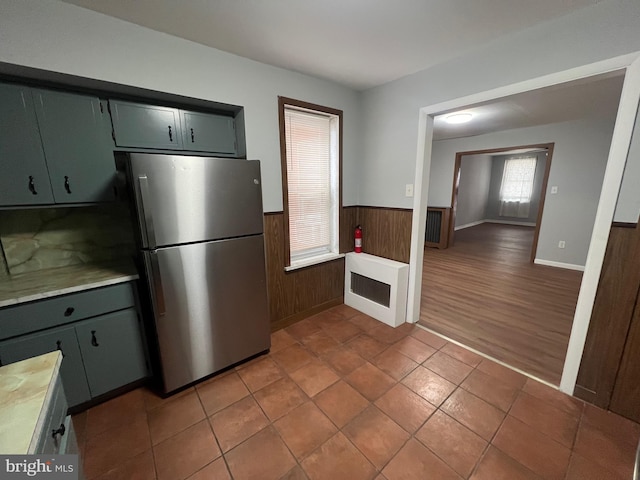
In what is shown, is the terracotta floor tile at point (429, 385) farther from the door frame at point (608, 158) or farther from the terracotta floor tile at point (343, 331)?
the door frame at point (608, 158)

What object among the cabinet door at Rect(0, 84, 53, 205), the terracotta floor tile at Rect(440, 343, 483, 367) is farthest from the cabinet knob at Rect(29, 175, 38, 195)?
the terracotta floor tile at Rect(440, 343, 483, 367)

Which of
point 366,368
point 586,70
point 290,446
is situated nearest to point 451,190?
point 586,70

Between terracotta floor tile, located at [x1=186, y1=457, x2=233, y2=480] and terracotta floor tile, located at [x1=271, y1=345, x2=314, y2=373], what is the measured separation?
2.37ft

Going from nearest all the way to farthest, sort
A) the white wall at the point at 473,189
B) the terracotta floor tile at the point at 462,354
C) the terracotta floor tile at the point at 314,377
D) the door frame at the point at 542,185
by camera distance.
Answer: the terracotta floor tile at the point at 314,377 → the terracotta floor tile at the point at 462,354 → the door frame at the point at 542,185 → the white wall at the point at 473,189

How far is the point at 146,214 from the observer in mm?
1446

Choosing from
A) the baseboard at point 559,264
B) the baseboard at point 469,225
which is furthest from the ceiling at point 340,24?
the baseboard at point 469,225

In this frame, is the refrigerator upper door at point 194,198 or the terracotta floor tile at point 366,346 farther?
the terracotta floor tile at point 366,346

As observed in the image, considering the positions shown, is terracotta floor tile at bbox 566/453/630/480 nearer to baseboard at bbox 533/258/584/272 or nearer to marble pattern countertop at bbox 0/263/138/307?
marble pattern countertop at bbox 0/263/138/307

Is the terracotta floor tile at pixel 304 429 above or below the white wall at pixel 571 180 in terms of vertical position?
below

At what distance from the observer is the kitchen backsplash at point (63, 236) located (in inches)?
67.1

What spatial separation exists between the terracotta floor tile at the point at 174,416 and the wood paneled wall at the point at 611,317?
244 cm

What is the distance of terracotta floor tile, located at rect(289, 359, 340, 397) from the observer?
179 centimetres

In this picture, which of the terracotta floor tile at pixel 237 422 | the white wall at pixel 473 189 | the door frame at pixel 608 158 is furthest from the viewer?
the white wall at pixel 473 189

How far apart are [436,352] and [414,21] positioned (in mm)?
2367
